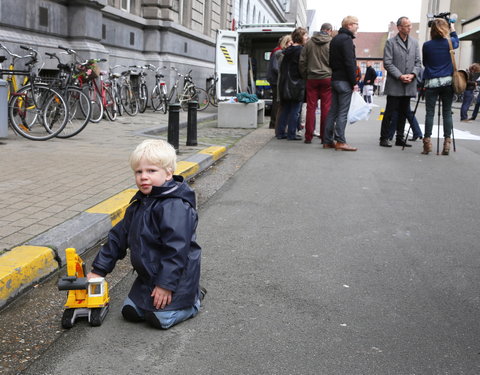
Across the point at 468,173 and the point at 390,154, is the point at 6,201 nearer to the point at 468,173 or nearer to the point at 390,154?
the point at 468,173

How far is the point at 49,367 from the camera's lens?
8.38 ft

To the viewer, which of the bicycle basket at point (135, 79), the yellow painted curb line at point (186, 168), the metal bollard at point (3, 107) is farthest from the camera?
the bicycle basket at point (135, 79)

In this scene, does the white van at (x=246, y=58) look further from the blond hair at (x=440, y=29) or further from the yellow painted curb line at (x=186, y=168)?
the yellow painted curb line at (x=186, y=168)

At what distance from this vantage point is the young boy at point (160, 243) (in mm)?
2900

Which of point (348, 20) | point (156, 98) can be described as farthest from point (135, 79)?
point (348, 20)

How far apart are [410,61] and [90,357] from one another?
8470 mm

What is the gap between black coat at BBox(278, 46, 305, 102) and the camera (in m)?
10.8

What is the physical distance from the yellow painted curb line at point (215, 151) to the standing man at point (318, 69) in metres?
2.18

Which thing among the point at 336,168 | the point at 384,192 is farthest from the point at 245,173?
the point at 384,192

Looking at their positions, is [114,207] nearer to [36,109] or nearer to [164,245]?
[164,245]

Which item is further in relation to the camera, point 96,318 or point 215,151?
point 215,151

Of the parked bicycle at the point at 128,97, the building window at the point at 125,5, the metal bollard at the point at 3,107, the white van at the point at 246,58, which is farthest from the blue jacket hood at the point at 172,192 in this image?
the white van at the point at 246,58

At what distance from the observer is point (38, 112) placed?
29.3 feet

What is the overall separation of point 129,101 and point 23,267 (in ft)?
39.4
